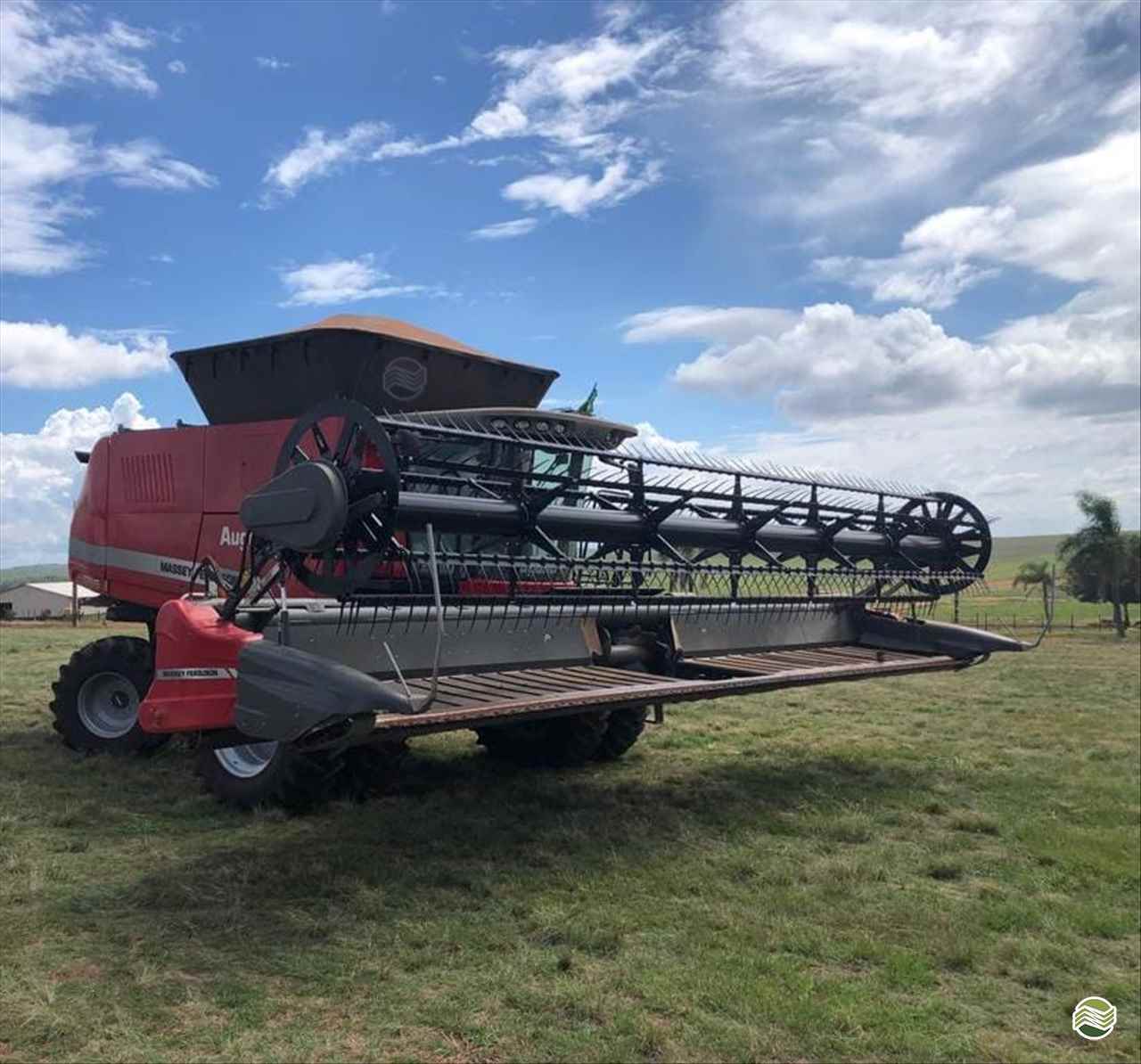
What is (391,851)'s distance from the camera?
4.50 m

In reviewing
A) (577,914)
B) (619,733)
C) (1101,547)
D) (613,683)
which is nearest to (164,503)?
(619,733)

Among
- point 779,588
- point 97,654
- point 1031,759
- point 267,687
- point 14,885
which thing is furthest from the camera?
point 1031,759

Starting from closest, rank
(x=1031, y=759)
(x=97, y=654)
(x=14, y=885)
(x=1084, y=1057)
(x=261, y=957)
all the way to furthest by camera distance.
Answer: (x=1084, y=1057) < (x=261, y=957) < (x=14, y=885) < (x=97, y=654) < (x=1031, y=759)

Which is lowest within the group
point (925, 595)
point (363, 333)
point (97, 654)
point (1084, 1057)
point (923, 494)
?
point (1084, 1057)

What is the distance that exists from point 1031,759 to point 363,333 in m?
5.41

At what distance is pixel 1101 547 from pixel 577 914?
33.5m

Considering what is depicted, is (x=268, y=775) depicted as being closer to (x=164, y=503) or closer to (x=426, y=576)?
(x=426, y=576)

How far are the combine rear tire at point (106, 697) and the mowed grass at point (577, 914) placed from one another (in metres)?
0.22

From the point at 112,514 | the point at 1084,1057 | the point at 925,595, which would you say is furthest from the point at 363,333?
the point at 1084,1057

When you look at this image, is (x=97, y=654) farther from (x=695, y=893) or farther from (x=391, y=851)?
(x=695, y=893)

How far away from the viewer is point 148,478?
6.92 m

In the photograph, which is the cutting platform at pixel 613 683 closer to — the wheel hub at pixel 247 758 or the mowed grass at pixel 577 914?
the mowed grass at pixel 577 914

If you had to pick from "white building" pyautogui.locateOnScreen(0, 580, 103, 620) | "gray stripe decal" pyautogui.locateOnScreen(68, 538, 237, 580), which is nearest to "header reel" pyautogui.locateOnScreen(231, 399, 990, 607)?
"gray stripe decal" pyautogui.locateOnScreen(68, 538, 237, 580)

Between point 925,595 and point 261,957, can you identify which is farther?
point 925,595
